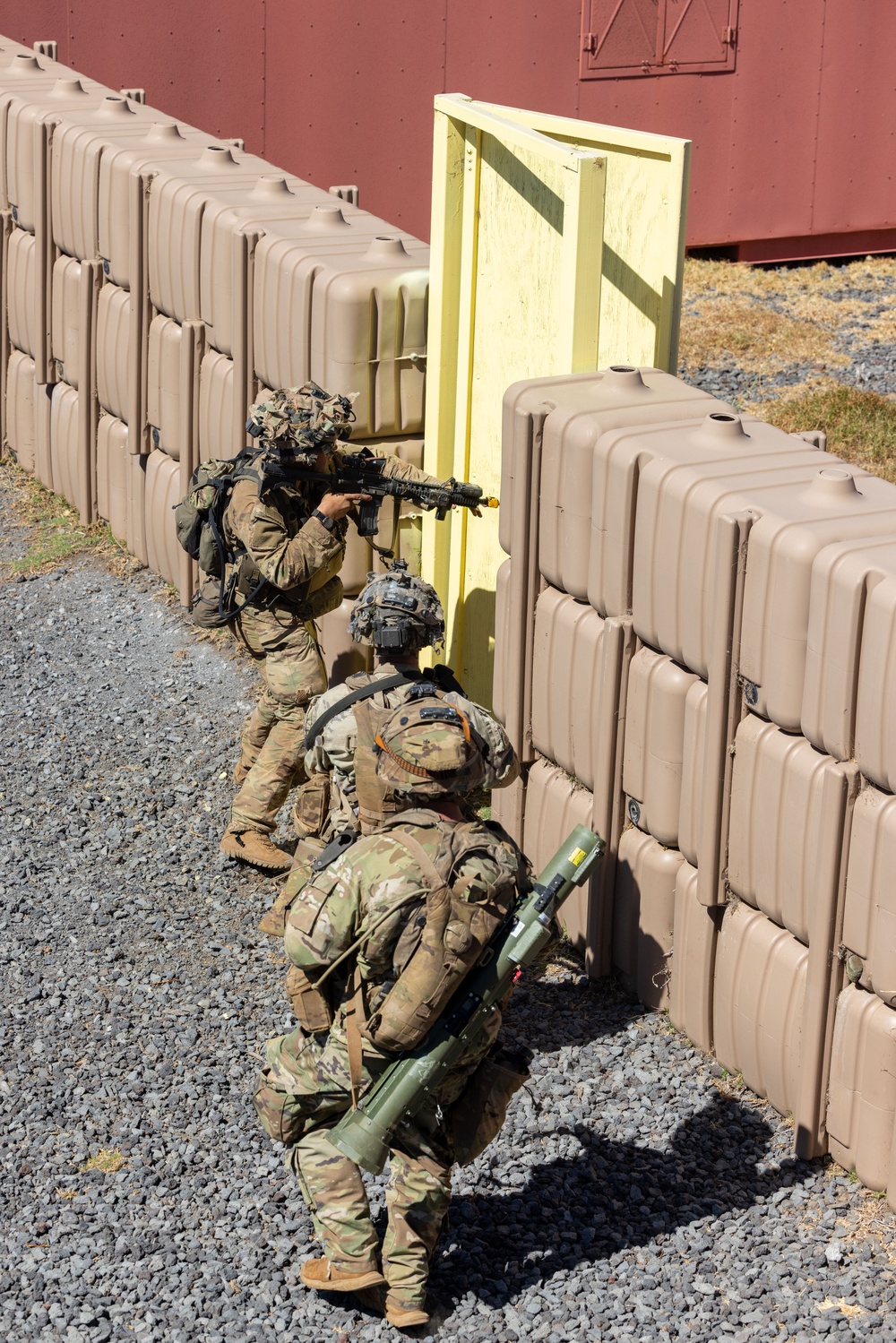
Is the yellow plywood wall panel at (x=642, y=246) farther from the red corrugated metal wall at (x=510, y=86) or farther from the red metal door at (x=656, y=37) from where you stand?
the red metal door at (x=656, y=37)

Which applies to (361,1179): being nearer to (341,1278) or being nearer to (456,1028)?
(341,1278)

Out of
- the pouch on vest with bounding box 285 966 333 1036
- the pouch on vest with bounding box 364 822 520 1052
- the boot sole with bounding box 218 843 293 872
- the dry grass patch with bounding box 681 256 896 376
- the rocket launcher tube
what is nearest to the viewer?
the pouch on vest with bounding box 364 822 520 1052

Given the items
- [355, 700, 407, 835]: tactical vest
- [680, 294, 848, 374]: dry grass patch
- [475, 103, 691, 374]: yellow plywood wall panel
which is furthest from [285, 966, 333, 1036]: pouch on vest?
[680, 294, 848, 374]: dry grass patch

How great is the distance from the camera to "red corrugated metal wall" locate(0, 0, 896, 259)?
14055 mm

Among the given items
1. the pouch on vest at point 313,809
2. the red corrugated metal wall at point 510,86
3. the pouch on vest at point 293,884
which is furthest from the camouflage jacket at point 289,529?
the red corrugated metal wall at point 510,86

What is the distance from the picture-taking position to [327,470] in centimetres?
742

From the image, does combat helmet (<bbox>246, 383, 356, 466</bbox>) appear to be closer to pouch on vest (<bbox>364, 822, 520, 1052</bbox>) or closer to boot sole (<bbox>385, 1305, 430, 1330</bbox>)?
pouch on vest (<bbox>364, 822, 520, 1052</bbox>)

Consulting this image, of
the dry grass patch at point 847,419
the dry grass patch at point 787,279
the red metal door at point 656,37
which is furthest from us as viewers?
the dry grass patch at point 787,279

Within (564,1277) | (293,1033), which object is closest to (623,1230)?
(564,1277)

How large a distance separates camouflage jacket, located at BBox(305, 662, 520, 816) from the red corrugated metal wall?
30.0 ft

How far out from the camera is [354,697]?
621cm

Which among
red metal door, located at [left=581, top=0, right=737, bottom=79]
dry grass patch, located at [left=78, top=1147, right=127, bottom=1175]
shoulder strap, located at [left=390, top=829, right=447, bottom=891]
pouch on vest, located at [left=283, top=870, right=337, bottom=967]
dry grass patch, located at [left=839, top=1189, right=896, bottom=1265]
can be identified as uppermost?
red metal door, located at [left=581, top=0, right=737, bottom=79]

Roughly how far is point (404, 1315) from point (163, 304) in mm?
6396

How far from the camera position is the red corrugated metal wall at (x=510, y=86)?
553 inches
